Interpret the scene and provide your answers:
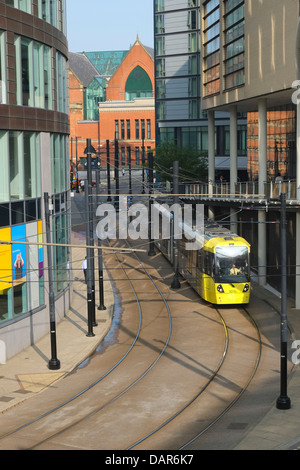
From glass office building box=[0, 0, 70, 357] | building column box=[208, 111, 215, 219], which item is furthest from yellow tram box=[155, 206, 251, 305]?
building column box=[208, 111, 215, 219]

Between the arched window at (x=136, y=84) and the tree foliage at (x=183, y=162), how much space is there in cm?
6279

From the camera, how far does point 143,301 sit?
36344 millimetres

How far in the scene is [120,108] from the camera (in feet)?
406

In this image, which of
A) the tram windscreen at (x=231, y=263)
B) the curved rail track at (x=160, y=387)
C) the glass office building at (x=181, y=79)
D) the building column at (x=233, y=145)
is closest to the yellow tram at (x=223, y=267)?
the tram windscreen at (x=231, y=263)

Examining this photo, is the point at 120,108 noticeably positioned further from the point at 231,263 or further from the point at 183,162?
the point at 231,263

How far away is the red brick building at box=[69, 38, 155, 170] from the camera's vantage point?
123 metres

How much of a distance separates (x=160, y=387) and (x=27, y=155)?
36.7 ft

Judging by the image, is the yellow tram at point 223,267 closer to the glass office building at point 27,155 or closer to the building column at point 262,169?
the building column at point 262,169

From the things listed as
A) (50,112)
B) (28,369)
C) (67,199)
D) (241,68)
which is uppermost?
(241,68)

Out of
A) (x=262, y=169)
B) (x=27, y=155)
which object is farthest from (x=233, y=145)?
(x=27, y=155)
